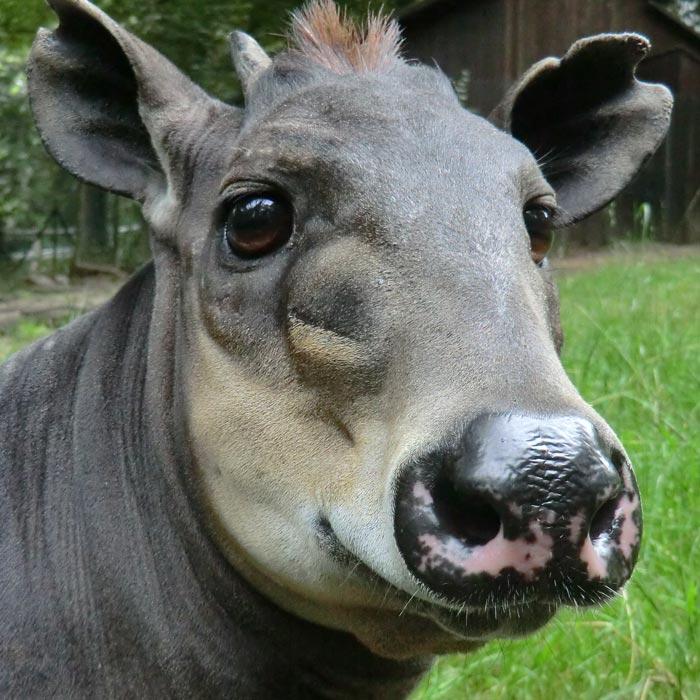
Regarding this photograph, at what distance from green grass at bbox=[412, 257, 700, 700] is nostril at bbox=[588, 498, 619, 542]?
121 cm

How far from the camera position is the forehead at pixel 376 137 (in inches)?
116

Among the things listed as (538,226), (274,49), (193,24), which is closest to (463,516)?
(538,226)

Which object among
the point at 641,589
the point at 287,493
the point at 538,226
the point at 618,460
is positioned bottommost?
the point at 641,589

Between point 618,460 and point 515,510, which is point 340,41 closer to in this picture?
point 618,460

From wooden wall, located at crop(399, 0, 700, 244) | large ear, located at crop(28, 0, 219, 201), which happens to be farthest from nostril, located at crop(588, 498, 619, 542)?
wooden wall, located at crop(399, 0, 700, 244)

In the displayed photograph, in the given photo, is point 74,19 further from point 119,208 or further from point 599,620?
point 119,208

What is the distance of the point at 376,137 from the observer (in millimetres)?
3002

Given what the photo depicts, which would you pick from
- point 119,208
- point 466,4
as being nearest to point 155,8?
point 119,208

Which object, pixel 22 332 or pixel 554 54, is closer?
pixel 22 332

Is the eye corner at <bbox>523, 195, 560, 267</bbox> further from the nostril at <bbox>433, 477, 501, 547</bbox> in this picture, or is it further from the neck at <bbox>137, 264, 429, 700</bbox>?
the nostril at <bbox>433, 477, 501, 547</bbox>

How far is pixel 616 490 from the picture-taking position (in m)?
2.31

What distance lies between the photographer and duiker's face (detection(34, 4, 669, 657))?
2270 millimetres

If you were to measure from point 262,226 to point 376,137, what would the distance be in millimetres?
383

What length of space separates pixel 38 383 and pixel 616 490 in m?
2.00
